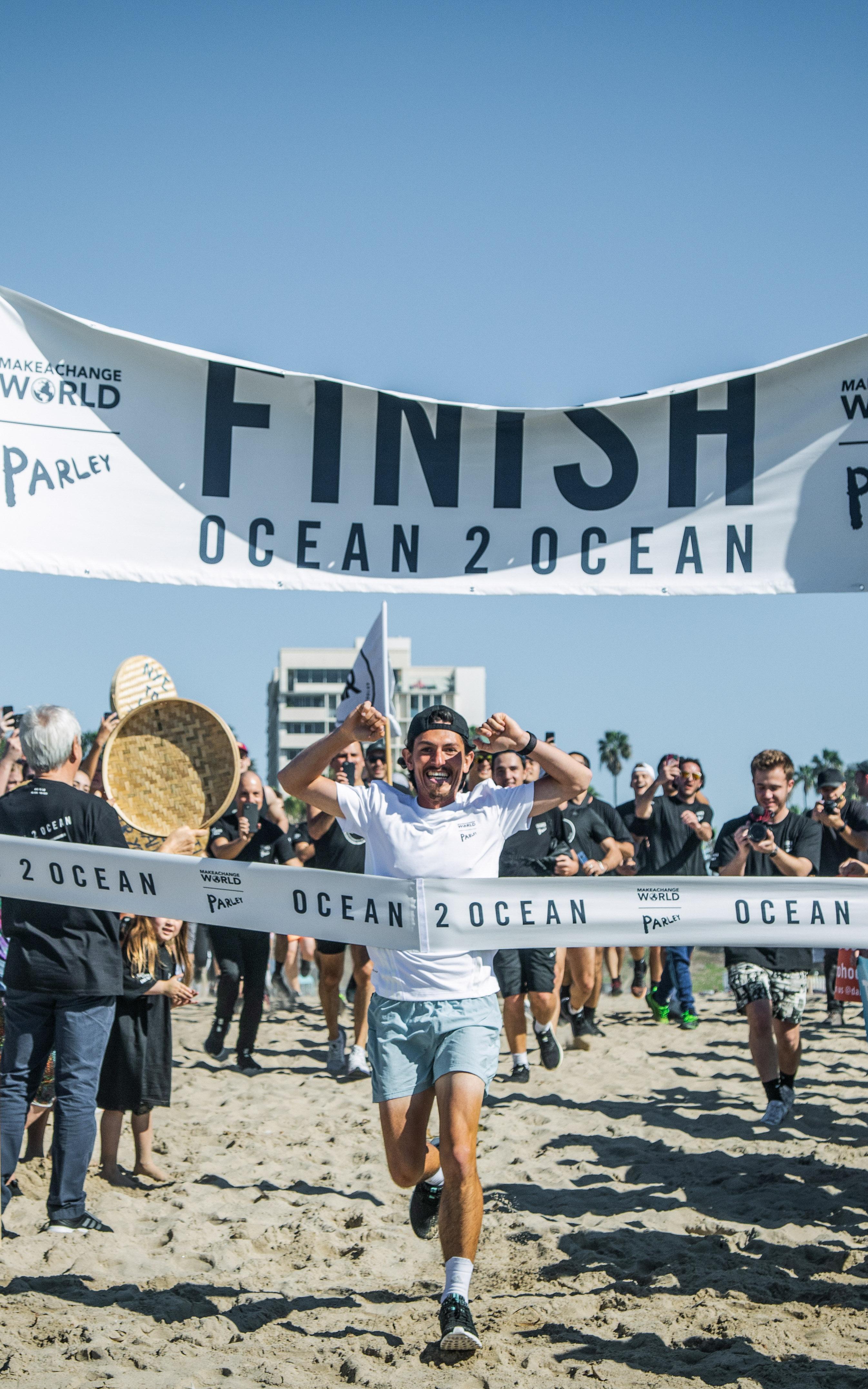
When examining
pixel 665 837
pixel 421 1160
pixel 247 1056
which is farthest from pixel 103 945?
pixel 665 837

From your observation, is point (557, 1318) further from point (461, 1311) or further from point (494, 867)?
point (494, 867)

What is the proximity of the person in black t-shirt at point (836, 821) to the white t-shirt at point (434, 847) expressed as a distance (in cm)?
321

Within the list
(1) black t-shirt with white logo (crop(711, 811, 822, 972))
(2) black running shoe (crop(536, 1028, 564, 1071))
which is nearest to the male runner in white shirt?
(1) black t-shirt with white logo (crop(711, 811, 822, 972))

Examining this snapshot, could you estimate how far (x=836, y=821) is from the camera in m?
7.62

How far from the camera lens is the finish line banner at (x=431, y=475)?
216 inches

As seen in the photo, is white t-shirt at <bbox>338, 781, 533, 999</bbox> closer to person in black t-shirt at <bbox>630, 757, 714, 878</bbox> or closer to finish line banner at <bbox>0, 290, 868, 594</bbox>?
finish line banner at <bbox>0, 290, 868, 594</bbox>

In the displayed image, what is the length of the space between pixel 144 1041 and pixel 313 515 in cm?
299

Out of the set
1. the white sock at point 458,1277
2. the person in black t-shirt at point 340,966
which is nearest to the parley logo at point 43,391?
the white sock at point 458,1277

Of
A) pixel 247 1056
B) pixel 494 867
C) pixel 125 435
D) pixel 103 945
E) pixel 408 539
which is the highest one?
pixel 125 435

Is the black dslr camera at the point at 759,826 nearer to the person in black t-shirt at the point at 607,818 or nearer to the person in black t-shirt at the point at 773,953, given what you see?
the person in black t-shirt at the point at 773,953

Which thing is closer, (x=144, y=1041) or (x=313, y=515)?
(x=313, y=515)

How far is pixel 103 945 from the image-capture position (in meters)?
5.66

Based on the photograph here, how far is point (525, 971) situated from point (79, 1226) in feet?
13.8

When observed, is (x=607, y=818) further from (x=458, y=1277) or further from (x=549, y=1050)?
(x=458, y=1277)
